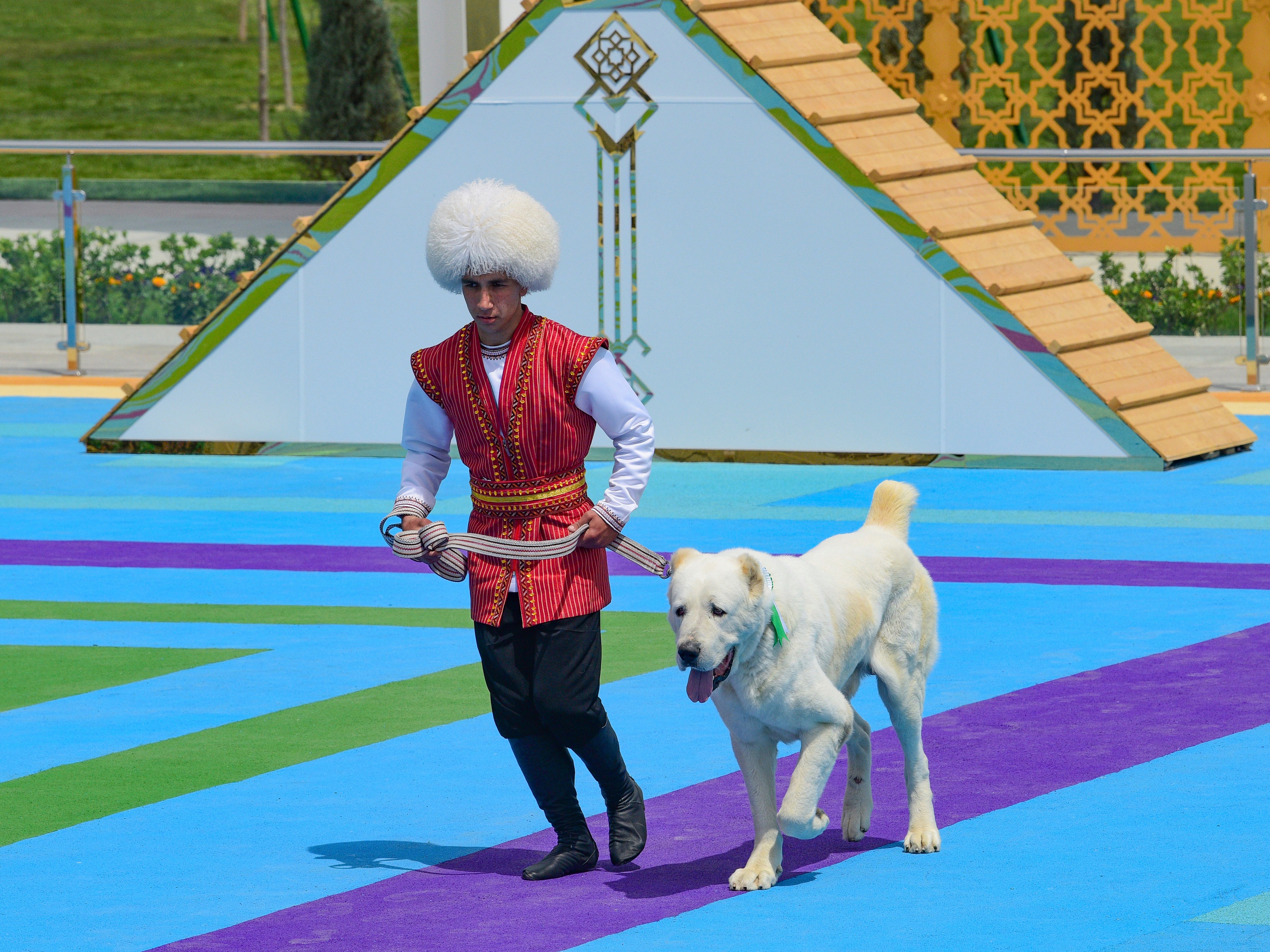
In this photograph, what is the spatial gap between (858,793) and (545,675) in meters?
0.99

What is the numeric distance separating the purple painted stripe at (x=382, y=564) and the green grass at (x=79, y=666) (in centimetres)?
182

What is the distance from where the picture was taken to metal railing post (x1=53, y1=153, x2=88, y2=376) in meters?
17.3

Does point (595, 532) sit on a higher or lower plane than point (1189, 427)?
higher

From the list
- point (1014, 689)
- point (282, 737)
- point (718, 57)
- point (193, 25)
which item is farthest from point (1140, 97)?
point (193, 25)

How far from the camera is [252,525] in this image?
38.2 feet

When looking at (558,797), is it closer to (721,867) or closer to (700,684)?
(721,867)

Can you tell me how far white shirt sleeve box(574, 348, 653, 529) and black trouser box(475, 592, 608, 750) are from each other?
329 millimetres

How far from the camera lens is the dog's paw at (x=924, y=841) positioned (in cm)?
560

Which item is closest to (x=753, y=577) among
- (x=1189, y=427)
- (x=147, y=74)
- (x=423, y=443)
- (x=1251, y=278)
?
(x=423, y=443)

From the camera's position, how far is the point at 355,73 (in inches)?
1368

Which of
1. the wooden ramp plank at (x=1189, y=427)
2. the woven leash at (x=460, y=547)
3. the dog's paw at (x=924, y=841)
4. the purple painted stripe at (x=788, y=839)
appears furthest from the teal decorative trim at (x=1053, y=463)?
the woven leash at (x=460, y=547)

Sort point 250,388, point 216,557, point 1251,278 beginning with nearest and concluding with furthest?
1. point 216,557
2. point 250,388
3. point 1251,278

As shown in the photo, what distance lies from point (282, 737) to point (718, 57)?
24.5 feet

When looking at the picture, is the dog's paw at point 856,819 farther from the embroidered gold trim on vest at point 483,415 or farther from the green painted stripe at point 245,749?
the green painted stripe at point 245,749
